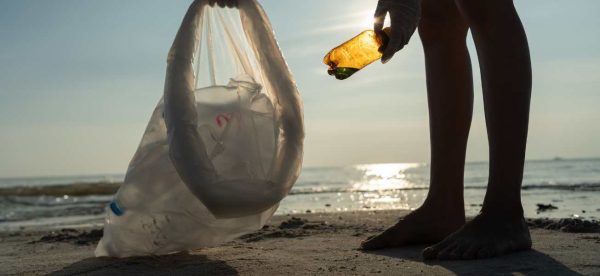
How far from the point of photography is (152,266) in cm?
171

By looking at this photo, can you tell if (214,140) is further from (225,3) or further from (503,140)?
(503,140)

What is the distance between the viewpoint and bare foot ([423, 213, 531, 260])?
1585mm

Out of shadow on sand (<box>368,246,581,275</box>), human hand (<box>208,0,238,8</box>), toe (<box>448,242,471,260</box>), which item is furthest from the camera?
human hand (<box>208,0,238,8</box>)

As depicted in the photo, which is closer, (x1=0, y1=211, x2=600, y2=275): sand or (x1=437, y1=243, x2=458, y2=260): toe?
(x1=0, y1=211, x2=600, y2=275): sand

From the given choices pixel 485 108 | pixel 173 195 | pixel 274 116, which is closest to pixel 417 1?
pixel 485 108

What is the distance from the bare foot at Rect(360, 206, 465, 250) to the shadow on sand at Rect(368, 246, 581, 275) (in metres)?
0.27

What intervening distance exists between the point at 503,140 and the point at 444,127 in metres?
0.36

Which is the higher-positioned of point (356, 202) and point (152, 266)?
point (152, 266)

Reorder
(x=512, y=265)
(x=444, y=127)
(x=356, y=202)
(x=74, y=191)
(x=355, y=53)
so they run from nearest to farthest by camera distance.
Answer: (x=512, y=265), (x=444, y=127), (x=355, y=53), (x=356, y=202), (x=74, y=191)

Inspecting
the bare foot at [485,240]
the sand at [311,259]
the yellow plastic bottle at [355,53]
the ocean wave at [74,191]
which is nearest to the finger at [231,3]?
the yellow plastic bottle at [355,53]

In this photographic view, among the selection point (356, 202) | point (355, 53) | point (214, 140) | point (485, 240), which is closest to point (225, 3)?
point (214, 140)

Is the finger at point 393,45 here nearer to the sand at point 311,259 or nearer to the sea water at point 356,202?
the sand at point 311,259

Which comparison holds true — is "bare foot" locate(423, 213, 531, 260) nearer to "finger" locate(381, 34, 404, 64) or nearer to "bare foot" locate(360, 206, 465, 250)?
"bare foot" locate(360, 206, 465, 250)

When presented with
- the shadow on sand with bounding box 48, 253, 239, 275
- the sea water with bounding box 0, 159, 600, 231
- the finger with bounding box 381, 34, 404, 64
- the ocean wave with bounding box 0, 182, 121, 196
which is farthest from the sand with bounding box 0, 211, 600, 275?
the ocean wave with bounding box 0, 182, 121, 196
